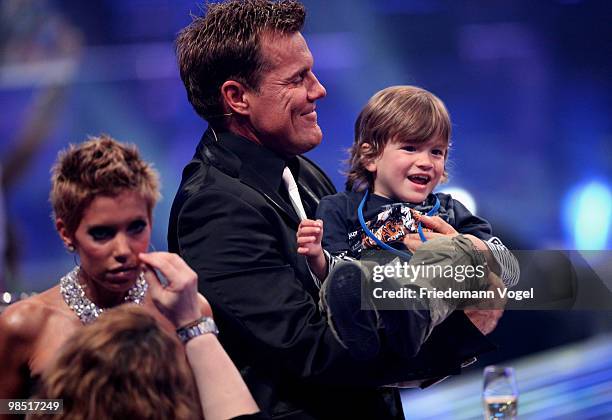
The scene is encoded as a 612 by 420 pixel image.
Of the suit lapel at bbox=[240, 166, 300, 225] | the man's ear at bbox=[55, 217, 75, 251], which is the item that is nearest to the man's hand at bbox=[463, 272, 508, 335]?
the suit lapel at bbox=[240, 166, 300, 225]

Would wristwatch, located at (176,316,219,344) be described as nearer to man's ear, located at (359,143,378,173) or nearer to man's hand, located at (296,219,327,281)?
man's hand, located at (296,219,327,281)

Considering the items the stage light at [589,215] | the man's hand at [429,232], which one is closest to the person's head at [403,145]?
the man's hand at [429,232]

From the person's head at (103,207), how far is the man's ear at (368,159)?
0.80 meters

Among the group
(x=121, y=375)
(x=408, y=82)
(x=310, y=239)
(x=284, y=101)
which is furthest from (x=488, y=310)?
(x=408, y=82)

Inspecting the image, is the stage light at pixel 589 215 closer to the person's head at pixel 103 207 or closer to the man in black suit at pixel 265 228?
the man in black suit at pixel 265 228

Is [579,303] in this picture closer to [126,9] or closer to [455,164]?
[455,164]

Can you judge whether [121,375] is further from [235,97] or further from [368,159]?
[368,159]

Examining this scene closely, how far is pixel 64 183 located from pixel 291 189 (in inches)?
26.3

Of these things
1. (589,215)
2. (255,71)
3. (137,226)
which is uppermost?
(589,215)

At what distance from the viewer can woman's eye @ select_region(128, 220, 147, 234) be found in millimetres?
1878

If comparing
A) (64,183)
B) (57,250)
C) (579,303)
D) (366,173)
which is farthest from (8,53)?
(579,303)

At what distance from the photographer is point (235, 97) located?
7.60 feet

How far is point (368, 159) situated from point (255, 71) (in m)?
0.43

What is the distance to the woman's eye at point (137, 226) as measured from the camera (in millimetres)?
1878
